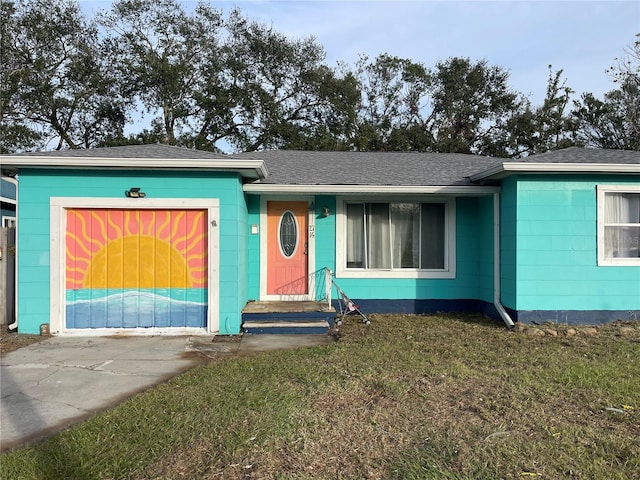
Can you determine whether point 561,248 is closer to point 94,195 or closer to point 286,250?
point 286,250

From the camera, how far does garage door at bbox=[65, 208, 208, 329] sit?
26.2 ft

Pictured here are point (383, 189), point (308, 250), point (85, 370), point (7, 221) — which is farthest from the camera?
point (7, 221)

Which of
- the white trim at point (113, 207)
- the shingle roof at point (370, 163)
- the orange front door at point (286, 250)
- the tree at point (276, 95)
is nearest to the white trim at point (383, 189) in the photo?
the shingle roof at point (370, 163)

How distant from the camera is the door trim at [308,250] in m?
9.87

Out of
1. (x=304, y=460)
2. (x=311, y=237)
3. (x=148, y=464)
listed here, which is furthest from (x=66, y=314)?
(x=304, y=460)

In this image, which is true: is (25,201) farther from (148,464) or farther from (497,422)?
(497,422)

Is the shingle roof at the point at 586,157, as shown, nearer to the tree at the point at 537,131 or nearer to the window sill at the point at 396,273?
the window sill at the point at 396,273

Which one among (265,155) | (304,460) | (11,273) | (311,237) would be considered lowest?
(304,460)

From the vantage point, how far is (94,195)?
800 cm

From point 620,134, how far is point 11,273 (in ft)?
106

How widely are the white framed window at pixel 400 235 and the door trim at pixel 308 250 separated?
639mm

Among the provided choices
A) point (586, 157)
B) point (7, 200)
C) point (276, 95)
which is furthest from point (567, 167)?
point (276, 95)

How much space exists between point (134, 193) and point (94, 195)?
669 millimetres

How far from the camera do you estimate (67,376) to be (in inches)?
222
